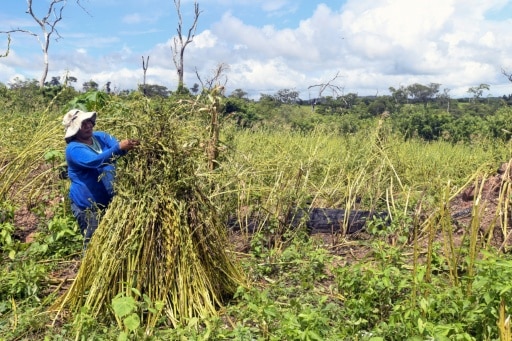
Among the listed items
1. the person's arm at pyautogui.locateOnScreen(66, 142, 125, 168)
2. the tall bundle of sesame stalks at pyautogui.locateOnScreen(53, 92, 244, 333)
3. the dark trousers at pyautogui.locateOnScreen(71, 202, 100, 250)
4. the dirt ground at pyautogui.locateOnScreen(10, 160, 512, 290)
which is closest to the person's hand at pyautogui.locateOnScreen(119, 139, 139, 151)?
the tall bundle of sesame stalks at pyautogui.locateOnScreen(53, 92, 244, 333)

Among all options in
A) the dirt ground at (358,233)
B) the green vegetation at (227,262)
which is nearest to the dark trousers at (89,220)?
the dirt ground at (358,233)

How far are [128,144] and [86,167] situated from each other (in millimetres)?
636

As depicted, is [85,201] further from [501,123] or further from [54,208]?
[501,123]

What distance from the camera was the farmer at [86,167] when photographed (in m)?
3.54

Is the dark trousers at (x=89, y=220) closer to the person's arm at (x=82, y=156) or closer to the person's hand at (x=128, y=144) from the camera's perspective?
the person's arm at (x=82, y=156)

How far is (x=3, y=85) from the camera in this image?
59.8 ft

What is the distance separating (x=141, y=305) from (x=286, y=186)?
235 cm

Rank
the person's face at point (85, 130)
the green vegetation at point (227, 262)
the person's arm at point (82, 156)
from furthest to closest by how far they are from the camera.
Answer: the person's face at point (85, 130) → the person's arm at point (82, 156) → the green vegetation at point (227, 262)

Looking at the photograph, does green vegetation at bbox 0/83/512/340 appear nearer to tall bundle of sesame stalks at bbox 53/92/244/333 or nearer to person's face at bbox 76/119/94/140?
tall bundle of sesame stalks at bbox 53/92/244/333

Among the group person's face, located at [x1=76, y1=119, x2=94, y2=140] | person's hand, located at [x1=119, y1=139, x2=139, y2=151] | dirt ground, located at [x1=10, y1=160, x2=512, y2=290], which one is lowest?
dirt ground, located at [x1=10, y1=160, x2=512, y2=290]

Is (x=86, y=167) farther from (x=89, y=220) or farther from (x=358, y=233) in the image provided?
(x=358, y=233)

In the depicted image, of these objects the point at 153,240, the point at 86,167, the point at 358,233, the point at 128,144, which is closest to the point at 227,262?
the point at 153,240

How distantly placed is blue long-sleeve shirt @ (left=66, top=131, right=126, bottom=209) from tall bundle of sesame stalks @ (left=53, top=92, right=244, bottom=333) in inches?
17.5

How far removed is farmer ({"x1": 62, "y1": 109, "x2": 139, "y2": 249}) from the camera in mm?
3543
